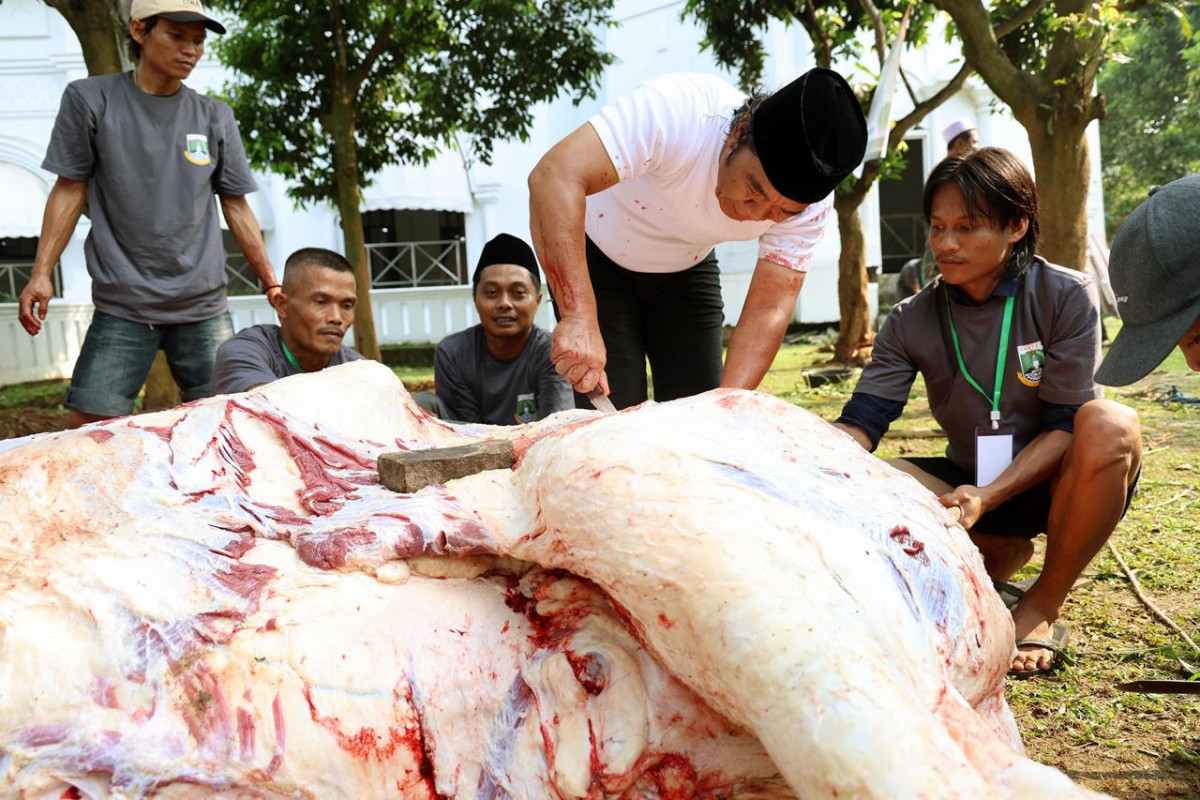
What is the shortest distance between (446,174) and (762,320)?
45.7 ft

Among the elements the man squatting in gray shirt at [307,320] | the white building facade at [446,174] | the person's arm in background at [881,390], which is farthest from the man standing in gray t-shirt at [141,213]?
the white building facade at [446,174]

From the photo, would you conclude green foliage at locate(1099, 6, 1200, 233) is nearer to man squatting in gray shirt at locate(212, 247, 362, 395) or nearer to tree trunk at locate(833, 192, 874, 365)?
tree trunk at locate(833, 192, 874, 365)

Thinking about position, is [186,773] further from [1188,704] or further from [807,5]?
[807,5]

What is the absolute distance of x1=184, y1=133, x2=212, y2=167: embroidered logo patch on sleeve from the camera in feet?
12.9

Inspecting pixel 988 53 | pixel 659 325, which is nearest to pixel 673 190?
pixel 659 325

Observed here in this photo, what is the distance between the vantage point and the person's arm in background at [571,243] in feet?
8.64

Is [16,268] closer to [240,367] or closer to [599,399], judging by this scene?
[240,367]

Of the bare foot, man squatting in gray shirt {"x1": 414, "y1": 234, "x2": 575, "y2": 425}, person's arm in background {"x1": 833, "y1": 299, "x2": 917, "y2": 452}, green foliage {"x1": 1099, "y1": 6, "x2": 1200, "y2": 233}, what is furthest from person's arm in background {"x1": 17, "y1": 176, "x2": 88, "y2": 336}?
green foliage {"x1": 1099, "y1": 6, "x2": 1200, "y2": 233}

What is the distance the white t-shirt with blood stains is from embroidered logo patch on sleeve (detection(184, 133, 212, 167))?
1.69m

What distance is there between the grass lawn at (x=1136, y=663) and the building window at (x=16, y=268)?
15.4 meters

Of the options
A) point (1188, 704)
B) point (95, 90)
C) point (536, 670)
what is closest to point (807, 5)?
point (95, 90)

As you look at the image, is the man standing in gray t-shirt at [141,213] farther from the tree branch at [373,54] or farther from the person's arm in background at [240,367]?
the tree branch at [373,54]

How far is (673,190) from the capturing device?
10.1ft

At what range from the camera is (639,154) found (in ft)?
9.37
